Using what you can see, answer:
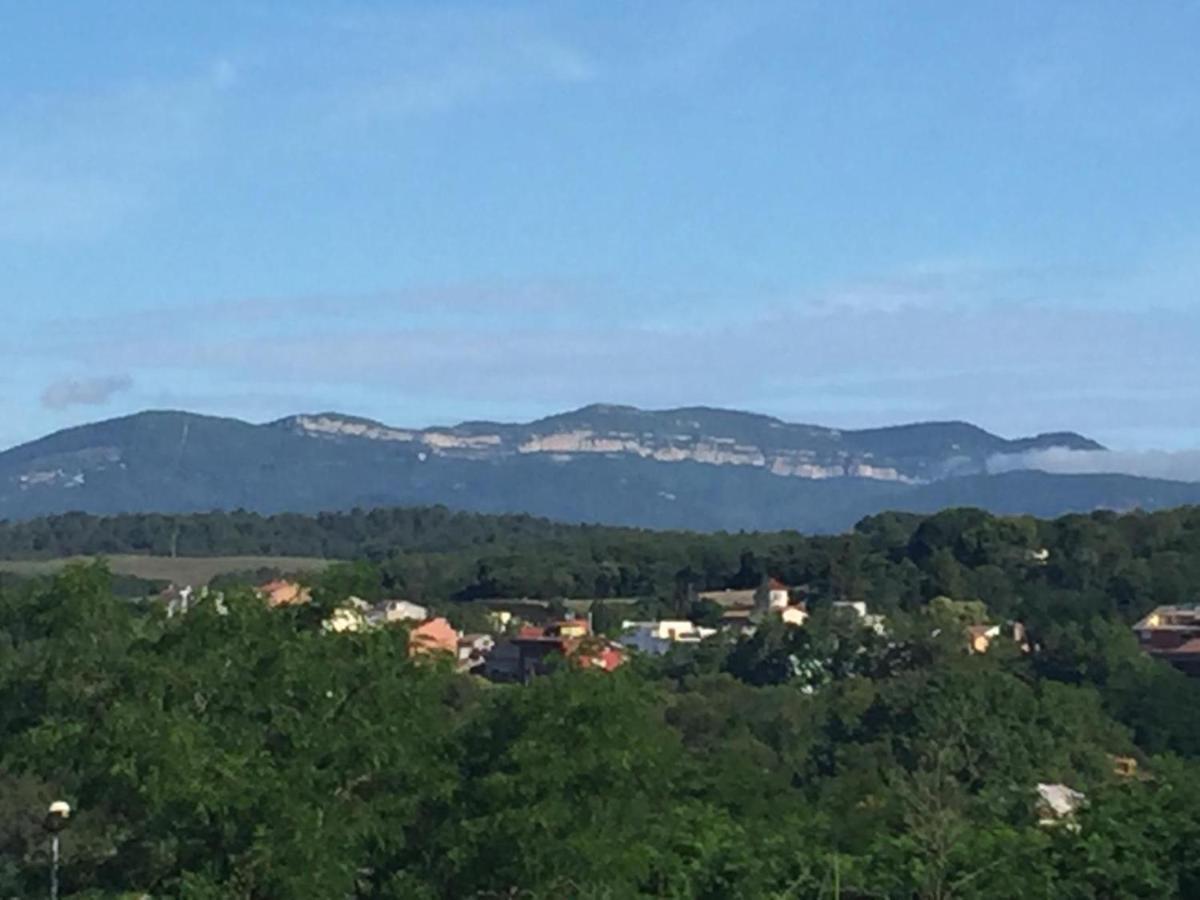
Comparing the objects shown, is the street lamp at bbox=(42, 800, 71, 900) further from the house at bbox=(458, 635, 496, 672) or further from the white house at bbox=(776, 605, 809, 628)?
the white house at bbox=(776, 605, 809, 628)

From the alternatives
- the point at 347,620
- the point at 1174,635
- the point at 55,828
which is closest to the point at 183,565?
the point at 1174,635

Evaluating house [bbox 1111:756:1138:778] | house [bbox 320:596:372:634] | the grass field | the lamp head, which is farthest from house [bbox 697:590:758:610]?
the lamp head

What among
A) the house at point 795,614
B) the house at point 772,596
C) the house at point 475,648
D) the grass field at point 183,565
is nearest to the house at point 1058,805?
the house at point 795,614

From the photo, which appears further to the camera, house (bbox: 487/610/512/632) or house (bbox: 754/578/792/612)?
house (bbox: 487/610/512/632)

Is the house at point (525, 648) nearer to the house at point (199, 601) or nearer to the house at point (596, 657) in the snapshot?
the house at point (199, 601)

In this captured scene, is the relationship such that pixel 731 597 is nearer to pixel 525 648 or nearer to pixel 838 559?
pixel 838 559

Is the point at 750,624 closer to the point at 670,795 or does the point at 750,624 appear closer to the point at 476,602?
the point at 476,602

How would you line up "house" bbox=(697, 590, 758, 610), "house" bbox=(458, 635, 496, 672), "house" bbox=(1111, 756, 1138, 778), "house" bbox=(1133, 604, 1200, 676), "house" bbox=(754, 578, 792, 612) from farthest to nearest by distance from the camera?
"house" bbox=(697, 590, 758, 610), "house" bbox=(754, 578, 792, 612), "house" bbox=(458, 635, 496, 672), "house" bbox=(1133, 604, 1200, 676), "house" bbox=(1111, 756, 1138, 778)
